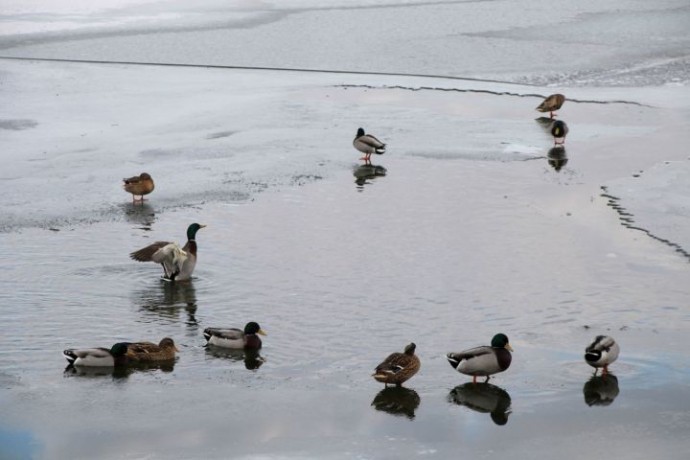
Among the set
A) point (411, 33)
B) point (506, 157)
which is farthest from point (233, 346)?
point (411, 33)

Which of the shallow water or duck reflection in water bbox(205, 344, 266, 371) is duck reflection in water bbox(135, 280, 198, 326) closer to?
the shallow water

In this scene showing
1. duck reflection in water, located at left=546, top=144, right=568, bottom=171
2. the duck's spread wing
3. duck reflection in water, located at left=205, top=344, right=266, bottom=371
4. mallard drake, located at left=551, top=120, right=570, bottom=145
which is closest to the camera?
duck reflection in water, located at left=205, top=344, right=266, bottom=371

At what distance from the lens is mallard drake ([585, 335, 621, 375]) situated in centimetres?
931

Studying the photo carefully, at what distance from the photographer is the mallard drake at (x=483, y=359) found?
30.4 ft

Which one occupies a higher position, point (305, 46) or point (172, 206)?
point (305, 46)

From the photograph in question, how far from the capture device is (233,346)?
32.5 ft

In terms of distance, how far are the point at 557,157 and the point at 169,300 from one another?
7.84 meters

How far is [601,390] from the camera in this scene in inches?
365

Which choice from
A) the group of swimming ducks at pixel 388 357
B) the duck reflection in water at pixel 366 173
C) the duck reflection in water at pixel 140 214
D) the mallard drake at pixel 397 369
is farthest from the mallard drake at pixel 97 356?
the duck reflection in water at pixel 366 173

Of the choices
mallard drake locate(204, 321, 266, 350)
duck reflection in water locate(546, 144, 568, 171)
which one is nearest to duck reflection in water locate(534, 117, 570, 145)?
duck reflection in water locate(546, 144, 568, 171)

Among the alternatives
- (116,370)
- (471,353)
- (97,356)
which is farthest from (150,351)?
(471,353)

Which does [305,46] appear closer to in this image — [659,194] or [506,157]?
[506,157]

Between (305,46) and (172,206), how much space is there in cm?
1315

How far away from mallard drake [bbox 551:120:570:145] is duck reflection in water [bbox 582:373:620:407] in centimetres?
892
